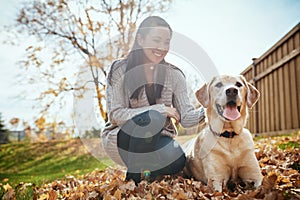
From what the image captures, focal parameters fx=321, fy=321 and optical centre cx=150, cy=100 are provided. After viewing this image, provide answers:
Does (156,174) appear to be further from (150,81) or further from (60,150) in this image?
(60,150)

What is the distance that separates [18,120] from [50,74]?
4.56 metres

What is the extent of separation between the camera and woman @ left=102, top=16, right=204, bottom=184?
2906 millimetres

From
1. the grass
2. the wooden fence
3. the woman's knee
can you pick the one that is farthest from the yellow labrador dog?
the grass

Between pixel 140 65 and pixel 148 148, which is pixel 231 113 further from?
pixel 140 65

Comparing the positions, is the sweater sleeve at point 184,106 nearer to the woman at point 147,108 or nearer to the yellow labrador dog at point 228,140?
the woman at point 147,108

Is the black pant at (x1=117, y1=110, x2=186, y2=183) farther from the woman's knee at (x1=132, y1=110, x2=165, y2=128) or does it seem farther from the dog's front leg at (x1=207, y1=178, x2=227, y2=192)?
the dog's front leg at (x1=207, y1=178, x2=227, y2=192)

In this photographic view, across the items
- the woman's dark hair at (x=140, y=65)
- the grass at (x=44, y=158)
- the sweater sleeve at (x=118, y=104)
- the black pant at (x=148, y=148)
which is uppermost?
the woman's dark hair at (x=140, y=65)

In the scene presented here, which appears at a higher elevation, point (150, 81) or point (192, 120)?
point (150, 81)

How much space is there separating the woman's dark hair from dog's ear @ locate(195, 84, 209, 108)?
1.66 ft

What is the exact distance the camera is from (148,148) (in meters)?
2.90

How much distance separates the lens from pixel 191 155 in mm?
3066

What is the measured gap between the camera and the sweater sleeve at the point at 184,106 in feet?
10.2

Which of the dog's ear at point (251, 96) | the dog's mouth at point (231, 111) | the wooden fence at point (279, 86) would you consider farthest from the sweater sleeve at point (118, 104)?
the wooden fence at point (279, 86)

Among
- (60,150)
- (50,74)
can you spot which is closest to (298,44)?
(50,74)
